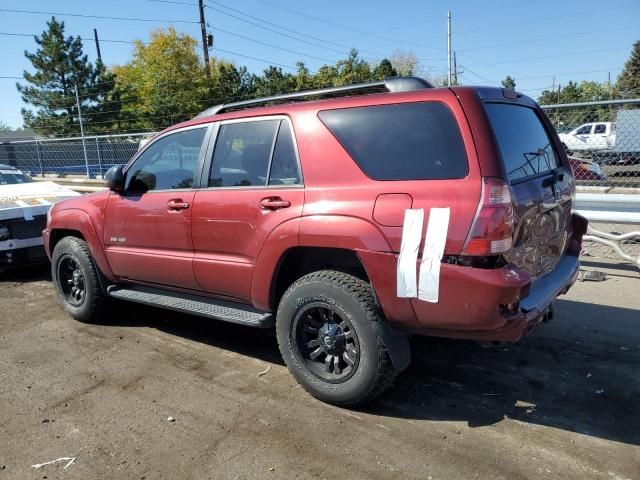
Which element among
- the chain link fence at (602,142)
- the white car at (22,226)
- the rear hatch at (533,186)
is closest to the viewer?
the rear hatch at (533,186)

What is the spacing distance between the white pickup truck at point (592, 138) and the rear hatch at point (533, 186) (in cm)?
444

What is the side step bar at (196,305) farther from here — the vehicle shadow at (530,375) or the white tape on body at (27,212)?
the white tape on body at (27,212)

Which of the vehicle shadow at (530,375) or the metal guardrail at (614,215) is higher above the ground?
the metal guardrail at (614,215)

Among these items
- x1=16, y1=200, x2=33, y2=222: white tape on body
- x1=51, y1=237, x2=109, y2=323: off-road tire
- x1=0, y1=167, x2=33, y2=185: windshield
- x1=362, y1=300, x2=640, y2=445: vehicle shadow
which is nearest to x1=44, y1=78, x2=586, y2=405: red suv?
x1=362, y1=300, x2=640, y2=445: vehicle shadow

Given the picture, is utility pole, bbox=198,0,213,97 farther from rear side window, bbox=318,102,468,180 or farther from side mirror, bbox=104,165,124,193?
rear side window, bbox=318,102,468,180

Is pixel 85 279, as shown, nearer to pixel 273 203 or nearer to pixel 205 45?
pixel 273 203

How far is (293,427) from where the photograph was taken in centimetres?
315

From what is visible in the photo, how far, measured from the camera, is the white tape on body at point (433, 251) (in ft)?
9.20

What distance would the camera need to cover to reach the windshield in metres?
8.26

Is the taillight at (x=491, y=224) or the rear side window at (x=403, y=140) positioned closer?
the taillight at (x=491, y=224)

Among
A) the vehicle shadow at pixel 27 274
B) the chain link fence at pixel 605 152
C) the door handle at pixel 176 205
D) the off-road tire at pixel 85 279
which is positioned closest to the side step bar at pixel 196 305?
the off-road tire at pixel 85 279

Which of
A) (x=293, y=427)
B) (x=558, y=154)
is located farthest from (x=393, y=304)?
(x=558, y=154)

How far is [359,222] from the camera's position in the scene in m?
3.07

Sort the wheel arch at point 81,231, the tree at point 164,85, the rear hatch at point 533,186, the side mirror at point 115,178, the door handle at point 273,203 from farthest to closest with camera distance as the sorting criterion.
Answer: the tree at point 164,85
the wheel arch at point 81,231
the side mirror at point 115,178
the door handle at point 273,203
the rear hatch at point 533,186
